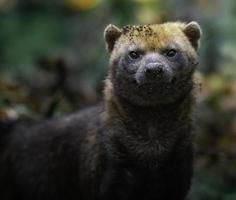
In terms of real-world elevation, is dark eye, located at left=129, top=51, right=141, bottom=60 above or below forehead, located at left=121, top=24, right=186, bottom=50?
below

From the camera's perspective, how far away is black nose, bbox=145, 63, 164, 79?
27.3 feet

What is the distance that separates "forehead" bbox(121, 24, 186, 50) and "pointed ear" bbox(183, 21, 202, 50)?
162 mm

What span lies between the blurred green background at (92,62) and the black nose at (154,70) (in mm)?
811

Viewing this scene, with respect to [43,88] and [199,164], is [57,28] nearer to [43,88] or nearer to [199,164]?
[43,88]

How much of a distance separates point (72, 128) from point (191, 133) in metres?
1.42

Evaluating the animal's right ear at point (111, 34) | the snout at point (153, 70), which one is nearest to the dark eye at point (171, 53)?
the snout at point (153, 70)

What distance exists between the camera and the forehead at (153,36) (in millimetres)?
8625

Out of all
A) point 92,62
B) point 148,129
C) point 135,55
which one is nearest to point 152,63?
point 135,55

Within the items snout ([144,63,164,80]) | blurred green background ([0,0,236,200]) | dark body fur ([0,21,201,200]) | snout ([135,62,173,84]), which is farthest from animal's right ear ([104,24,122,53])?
blurred green background ([0,0,236,200])

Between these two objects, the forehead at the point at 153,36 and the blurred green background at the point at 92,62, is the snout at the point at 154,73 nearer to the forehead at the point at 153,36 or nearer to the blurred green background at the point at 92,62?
the forehead at the point at 153,36

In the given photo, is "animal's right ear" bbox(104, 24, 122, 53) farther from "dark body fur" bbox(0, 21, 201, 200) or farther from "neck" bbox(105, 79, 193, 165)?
"neck" bbox(105, 79, 193, 165)

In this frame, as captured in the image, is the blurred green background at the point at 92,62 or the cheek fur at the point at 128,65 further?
the blurred green background at the point at 92,62

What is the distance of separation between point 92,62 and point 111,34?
6.76 meters

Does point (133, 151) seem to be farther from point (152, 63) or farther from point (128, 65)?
point (152, 63)
